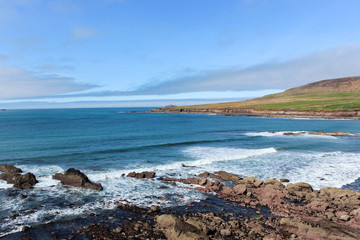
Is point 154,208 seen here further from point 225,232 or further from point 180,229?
point 225,232

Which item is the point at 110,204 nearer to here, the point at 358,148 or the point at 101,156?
the point at 101,156

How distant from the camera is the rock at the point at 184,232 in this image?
38.4ft

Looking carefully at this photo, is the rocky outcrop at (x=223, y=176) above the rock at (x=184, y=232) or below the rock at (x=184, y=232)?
below

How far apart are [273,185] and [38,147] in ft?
117

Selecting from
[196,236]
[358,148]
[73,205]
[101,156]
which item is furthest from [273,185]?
[358,148]

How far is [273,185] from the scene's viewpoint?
20406mm

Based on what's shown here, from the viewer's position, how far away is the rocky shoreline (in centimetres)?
1241

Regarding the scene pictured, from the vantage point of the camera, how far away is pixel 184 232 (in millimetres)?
11969

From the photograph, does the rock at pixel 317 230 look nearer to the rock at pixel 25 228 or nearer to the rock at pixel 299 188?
the rock at pixel 299 188

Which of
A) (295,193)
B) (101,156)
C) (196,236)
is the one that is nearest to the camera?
(196,236)

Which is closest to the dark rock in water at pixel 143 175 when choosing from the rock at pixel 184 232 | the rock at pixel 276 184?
the rock at pixel 276 184

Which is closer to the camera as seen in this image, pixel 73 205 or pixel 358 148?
pixel 73 205

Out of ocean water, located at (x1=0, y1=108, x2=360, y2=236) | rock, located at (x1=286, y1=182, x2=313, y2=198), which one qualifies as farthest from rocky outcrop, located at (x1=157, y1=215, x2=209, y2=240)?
rock, located at (x1=286, y1=182, x2=313, y2=198)

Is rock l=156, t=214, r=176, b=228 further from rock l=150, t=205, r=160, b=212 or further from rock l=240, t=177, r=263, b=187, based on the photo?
rock l=240, t=177, r=263, b=187
